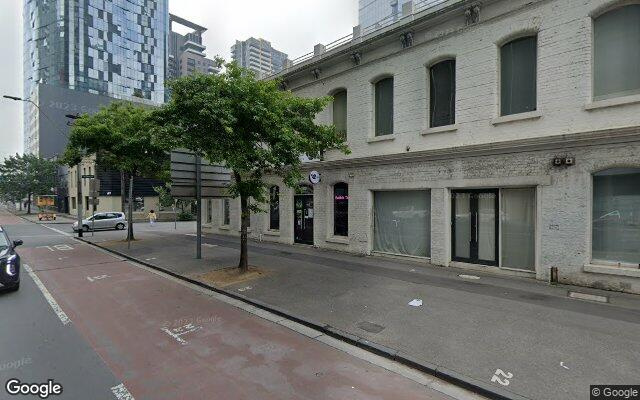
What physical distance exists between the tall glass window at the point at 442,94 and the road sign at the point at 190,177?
780cm

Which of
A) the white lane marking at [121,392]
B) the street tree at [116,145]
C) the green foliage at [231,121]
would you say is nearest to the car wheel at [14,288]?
the green foliage at [231,121]

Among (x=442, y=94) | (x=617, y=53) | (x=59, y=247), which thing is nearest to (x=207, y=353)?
(x=442, y=94)

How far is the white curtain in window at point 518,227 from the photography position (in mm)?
9508

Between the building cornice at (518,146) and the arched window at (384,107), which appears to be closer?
the building cornice at (518,146)

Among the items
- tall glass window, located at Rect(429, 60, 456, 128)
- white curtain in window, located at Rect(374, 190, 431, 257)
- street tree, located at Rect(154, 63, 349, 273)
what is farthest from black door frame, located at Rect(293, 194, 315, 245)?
tall glass window, located at Rect(429, 60, 456, 128)

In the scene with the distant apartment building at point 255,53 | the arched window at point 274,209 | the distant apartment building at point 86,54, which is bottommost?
the arched window at point 274,209

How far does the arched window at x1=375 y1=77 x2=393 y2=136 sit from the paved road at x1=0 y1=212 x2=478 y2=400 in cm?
872

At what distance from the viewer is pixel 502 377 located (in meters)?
4.40

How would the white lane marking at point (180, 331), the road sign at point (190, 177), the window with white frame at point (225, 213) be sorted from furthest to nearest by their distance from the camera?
1. the window with white frame at point (225, 213)
2. the road sign at point (190, 177)
3. the white lane marking at point (180, 331)

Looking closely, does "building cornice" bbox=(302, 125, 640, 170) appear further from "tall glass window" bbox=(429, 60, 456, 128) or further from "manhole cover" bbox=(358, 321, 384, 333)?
"manhole cover" bbox=(358, 321, 384, 333)

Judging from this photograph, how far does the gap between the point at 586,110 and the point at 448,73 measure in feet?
14.0

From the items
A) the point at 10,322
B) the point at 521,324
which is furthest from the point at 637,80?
the point at 10,322

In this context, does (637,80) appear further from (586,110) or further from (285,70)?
(285,70)

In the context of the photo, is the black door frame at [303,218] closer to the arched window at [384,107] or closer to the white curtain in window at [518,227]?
the arched window at [384,107]
